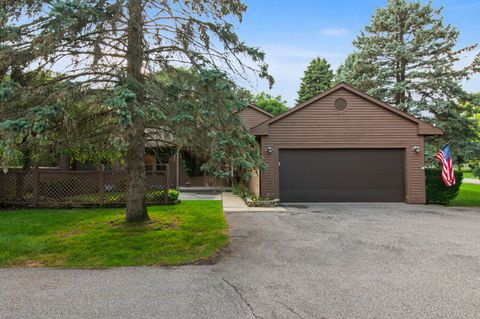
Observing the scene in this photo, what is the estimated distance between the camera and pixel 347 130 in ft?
40.2

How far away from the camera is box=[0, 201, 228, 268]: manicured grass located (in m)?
4.99

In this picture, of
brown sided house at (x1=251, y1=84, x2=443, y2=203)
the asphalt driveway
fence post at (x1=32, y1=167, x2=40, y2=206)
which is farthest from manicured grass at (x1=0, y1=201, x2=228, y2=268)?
brown sided house at (x1=251, y1=84, x2=443, y2=203)

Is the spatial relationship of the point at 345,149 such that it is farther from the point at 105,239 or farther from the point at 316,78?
the point at 316,78

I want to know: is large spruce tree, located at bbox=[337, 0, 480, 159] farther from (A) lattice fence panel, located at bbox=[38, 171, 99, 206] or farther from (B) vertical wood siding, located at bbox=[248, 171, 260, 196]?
(A) lattice fence panel, located at bbox=[38, 171, 99, 206]

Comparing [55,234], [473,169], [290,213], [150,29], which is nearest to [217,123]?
[150,29]

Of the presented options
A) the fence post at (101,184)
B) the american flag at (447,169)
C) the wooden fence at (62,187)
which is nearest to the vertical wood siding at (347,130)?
the american flag at (447,169)

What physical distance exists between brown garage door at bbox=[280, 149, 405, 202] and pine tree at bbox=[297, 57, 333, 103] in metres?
26.4

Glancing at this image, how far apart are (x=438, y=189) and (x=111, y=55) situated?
12.7 m

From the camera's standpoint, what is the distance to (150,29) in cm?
673

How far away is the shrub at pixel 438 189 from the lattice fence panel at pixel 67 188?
1294 centimetres

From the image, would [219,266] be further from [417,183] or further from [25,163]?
[417,183]

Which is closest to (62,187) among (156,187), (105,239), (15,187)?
(15,187)

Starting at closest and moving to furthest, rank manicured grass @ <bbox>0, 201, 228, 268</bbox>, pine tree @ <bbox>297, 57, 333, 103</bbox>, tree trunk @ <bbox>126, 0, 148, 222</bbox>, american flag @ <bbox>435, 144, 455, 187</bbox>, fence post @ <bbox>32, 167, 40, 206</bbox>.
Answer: manicured grass @ <bbox>0, 201, 228, 268</bbox>, tree trunk @ <bbox>126, 0, 148, 222</bbox>, fence post @ <bbox>32, 167, 40, 206</bbox>, american flag @ <bbox>435, 144, 455, 187</bbox>, pine tree @ <bbox>297, 57, 333, 103</bbox>

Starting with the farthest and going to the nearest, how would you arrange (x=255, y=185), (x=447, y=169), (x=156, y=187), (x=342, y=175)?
1. (x=255, y=185)
2. (x=342, y=175)
3. (x=447, y=169)
4. (x=156, y=187)
